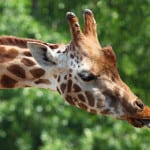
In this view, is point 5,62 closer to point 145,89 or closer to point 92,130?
point 92,130

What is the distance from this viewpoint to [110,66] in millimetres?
6602

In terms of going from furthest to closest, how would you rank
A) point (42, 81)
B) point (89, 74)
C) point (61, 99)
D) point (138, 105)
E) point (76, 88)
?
point (61, 99)
point (42, 81)
point (76, 88)
point (89, 74)
point (138, 105)

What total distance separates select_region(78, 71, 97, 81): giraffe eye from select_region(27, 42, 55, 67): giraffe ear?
258mm

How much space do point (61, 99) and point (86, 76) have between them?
5.47m

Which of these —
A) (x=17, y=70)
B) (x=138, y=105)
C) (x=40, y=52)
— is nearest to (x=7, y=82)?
(x=17, y=70)

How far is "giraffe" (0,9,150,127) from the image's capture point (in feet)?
21.4

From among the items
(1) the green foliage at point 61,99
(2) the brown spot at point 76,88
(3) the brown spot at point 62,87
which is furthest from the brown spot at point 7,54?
(1) the green foliage at point 61,99

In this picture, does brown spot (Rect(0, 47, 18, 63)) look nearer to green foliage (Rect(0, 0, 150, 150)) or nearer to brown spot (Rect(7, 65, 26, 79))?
brown spot (Rect(7, 65, 26, 79))

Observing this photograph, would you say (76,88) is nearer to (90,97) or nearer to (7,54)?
(90,97)

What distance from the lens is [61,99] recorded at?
12102 millimetres

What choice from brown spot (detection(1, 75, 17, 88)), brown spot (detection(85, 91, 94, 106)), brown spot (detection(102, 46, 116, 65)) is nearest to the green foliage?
brown spot (detection(1, 75, 17, 88))

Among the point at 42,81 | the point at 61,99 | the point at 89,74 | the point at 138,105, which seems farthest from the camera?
the point at 61,99

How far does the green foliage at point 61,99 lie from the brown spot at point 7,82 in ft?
15.7

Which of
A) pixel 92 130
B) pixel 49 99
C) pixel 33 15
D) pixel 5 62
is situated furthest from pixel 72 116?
pixel 5 62
